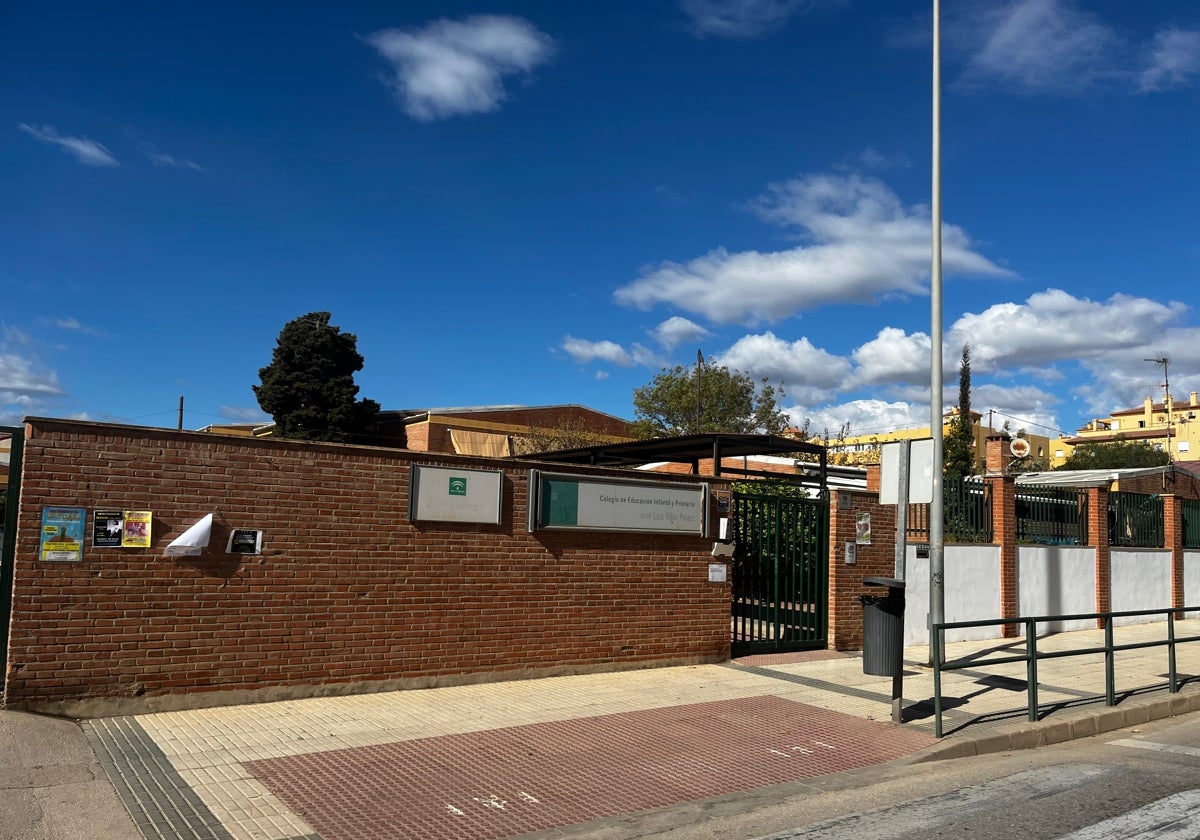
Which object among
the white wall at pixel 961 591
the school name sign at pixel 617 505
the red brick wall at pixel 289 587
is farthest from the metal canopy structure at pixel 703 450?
the red brick wall at pixel 289 587

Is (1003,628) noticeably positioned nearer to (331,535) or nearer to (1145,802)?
(1145,802)

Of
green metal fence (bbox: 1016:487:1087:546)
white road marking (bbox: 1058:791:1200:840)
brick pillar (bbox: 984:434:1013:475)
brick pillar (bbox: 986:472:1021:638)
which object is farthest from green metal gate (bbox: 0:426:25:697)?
brick pillar (bbox: 984:434:1013:475)

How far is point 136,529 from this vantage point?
7.92 metres

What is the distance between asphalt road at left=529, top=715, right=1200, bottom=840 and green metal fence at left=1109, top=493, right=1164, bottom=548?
1195 centimetres

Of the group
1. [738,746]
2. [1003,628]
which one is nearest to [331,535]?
[738,746]

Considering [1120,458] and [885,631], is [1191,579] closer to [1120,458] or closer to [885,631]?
[885,631]

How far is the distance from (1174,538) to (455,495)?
17043 mm

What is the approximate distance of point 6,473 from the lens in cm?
783

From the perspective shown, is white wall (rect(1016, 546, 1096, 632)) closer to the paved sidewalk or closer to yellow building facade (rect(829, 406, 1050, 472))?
the paved sidewalk

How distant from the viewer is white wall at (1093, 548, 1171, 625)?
60.1 feet

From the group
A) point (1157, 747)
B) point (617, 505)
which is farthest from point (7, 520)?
point (1157, 747)

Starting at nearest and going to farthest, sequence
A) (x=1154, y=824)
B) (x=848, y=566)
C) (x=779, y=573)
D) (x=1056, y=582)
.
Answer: (x=1154, y=824)
(x=779, y=573)
(x=848, y=566)
(x=1056, y=582)

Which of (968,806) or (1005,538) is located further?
(1005,538)

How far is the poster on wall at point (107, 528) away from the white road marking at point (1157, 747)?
A: 351 inches
